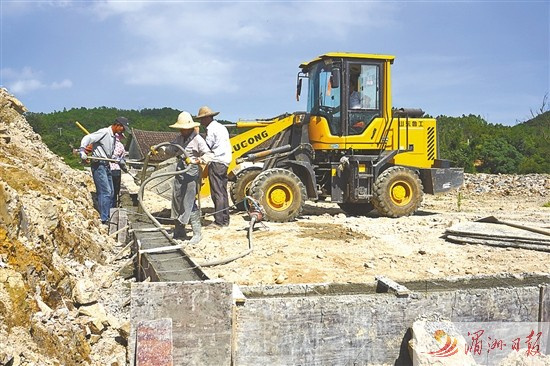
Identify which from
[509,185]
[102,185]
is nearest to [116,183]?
[102,185]

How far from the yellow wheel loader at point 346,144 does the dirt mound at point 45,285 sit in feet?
14.3

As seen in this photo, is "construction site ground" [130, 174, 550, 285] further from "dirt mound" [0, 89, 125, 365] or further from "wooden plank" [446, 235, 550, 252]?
"dirt mound" [0, 89, 125, 365]

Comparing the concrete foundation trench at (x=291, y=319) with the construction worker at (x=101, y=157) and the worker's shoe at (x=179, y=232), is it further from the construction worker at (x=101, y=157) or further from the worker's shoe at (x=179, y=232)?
the construction worker at (x=101, y=157)

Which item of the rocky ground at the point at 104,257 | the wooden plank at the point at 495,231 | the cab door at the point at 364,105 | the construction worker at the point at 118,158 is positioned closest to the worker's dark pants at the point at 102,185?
the rocky ground at the point at 104,257

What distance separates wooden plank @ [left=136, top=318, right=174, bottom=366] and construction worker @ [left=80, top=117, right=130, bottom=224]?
5103mm

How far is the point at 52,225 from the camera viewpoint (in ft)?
15.6

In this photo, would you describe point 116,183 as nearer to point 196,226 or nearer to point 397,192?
point 196,226

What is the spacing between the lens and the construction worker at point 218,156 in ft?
24.6

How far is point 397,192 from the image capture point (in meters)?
9.58

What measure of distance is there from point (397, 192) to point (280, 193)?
2.17 meters

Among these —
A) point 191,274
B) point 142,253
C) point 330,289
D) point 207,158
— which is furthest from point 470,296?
point 207,158

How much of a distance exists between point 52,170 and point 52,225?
11.7ft

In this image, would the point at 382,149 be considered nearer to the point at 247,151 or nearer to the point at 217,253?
the point at 247,151

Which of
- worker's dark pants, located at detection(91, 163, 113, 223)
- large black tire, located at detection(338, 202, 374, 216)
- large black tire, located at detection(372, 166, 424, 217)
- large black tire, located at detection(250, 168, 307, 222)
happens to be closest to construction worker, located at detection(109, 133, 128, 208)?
worker's dark pants, located at detection(91, 163, 113, 223)
